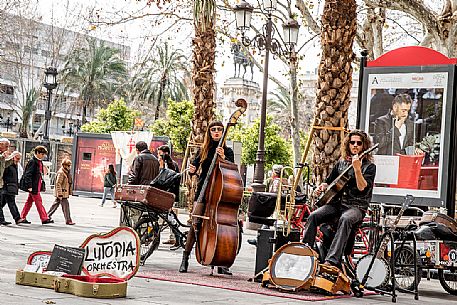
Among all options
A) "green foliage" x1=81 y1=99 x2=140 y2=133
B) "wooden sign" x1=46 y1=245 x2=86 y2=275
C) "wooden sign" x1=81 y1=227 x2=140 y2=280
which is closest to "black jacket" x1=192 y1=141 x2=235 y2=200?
"wooden sign" x1=81 y1=227 x2=140 y2=280

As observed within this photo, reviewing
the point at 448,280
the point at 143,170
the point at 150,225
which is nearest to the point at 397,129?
the point at 448,280

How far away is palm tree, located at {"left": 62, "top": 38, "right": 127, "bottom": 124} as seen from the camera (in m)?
55.7

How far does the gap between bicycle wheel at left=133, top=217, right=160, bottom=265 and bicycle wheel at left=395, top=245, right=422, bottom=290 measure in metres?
3.36

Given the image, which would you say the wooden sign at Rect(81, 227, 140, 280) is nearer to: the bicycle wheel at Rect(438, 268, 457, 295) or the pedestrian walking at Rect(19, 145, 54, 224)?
the bicycle wheel at Rect(438, 268, 457, 295)

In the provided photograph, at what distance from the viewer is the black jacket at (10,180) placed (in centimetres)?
1720

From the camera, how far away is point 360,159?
9234mm

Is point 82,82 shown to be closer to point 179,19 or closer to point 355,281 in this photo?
point 179,19

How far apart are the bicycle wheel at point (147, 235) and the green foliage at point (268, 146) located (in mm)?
29460

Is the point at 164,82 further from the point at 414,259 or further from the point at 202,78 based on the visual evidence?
the point at 414,259

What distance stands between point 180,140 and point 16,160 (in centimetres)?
2611

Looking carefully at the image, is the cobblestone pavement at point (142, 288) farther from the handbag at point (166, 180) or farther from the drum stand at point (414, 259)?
the handbag at point (166, 180)

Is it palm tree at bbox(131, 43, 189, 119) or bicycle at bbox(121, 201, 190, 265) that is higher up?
palm tree at bbox(131, 43, 189, 119)

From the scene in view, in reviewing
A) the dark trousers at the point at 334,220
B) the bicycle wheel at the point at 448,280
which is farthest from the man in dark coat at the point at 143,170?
the bicycle wheel at the point at 448,280

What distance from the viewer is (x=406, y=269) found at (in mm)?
9953
